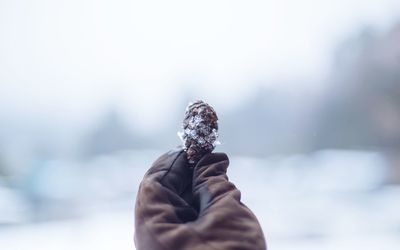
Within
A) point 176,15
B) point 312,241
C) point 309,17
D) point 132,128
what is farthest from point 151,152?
point 309,17

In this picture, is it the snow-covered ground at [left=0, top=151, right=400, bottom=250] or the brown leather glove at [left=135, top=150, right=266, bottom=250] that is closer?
the brown leather glove at [left=135, top=150, right=266, bottom=250]

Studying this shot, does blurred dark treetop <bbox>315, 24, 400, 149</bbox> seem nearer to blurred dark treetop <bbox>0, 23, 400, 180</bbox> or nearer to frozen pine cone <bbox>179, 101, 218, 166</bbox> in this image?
blurred dark treetop <bbox>0, 23, 400, 180</bbox>

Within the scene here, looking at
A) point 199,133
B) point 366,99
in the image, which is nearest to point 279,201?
point 366,99

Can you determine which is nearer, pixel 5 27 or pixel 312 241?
pixel 312 241

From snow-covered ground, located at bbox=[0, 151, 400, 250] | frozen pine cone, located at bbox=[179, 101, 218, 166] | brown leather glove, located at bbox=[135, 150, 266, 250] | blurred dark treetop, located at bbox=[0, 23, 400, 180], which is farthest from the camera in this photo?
blurred dark treetop, located at bbox=[0, 23, 400, 180]

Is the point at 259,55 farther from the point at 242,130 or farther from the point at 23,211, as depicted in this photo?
the point at 23,211

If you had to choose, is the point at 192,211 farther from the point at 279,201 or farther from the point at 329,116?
the point at 329,116

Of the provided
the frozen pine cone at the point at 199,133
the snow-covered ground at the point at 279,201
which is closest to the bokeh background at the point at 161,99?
the snow-covered ground at the point at 279,201

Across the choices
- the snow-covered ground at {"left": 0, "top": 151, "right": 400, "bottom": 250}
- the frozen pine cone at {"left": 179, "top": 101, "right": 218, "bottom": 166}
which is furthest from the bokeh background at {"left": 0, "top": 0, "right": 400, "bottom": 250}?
the frozen pine cone at {"left": 179, "top": 101, "right": 218, "bottom": 166}
